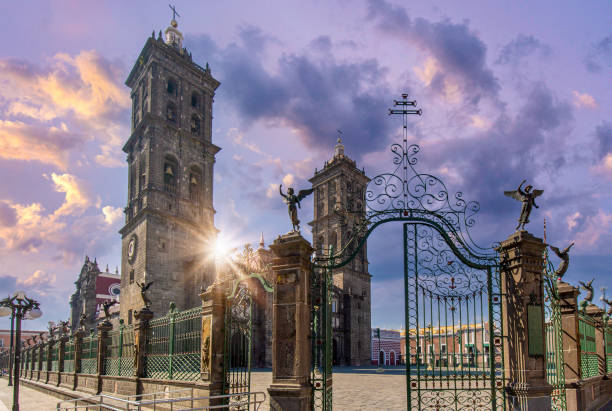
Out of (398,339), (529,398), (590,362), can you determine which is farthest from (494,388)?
(398,339)

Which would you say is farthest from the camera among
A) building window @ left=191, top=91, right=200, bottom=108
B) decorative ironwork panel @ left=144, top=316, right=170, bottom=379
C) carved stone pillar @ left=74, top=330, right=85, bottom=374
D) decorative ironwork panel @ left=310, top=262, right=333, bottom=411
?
building window @ left=191, top=91, right=200, bottom=108

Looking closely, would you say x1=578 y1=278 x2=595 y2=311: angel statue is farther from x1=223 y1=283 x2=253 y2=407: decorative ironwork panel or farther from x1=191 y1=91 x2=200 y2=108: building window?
x1=191 y1=91 x2=200 y2=108: building window

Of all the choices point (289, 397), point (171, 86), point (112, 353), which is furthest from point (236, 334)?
point (171, 86)

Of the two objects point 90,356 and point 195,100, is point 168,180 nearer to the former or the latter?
point 195,100

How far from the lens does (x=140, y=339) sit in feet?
49.1

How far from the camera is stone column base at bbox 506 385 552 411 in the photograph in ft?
29.8

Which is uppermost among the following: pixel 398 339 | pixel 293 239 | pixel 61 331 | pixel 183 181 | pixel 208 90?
pixel 208 90

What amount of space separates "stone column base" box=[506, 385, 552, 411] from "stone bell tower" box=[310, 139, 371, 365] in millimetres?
36746

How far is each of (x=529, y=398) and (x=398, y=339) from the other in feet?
188

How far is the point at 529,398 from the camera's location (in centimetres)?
907

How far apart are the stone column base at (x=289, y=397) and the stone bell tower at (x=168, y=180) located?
2511cm

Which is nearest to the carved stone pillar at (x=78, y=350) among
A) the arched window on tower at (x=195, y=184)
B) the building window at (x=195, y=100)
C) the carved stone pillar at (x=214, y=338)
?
the carved stone pillar at (x=214, y=338)

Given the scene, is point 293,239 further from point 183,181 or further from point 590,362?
point 183,181

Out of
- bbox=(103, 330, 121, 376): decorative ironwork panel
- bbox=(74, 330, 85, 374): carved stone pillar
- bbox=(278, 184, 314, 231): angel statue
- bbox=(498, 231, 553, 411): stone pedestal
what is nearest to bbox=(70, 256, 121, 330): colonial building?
bbox=(74, 330, 85, 374): carved stone pillar
